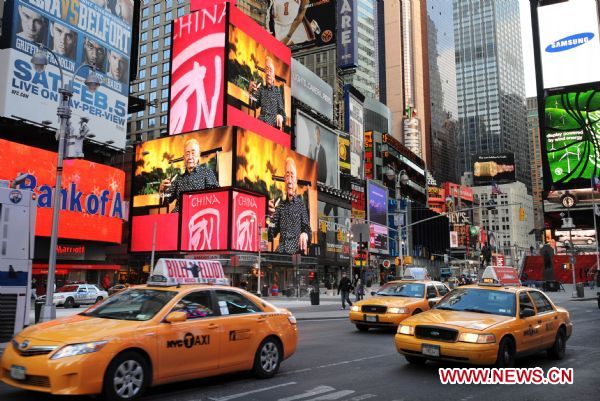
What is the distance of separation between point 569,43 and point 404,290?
8996 centimetres

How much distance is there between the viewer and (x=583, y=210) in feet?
329

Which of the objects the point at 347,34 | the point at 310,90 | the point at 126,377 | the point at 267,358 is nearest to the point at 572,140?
the point at 310,90

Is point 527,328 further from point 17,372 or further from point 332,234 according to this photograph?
point 332,234

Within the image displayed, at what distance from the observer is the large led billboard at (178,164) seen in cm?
5888

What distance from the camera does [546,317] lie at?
10438 mm

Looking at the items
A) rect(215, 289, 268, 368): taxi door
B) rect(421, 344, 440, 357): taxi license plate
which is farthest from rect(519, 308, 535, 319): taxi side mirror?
rect(215, 289, 268, 368): taxi door

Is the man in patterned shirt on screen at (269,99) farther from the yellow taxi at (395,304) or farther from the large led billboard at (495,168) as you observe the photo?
the large led billboard at (495,168)

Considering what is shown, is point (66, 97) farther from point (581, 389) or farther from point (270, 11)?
point (270, 11)

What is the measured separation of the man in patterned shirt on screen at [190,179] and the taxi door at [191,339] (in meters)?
51.1

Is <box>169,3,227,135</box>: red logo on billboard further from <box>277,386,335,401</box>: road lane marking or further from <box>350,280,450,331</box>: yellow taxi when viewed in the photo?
<box>277,386,335,401</box>: road lane marking

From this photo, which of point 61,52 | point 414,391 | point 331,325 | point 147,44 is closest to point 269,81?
point 61,52

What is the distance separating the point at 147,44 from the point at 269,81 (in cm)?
4263

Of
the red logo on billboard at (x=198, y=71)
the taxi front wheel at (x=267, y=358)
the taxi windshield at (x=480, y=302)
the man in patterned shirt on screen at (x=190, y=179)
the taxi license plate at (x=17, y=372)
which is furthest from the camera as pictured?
the red logo on billboard at (x=198, y=71)

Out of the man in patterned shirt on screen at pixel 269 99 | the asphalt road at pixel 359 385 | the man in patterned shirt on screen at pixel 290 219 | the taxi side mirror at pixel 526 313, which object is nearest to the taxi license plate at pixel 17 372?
the asphalt road at pixel 359 385
